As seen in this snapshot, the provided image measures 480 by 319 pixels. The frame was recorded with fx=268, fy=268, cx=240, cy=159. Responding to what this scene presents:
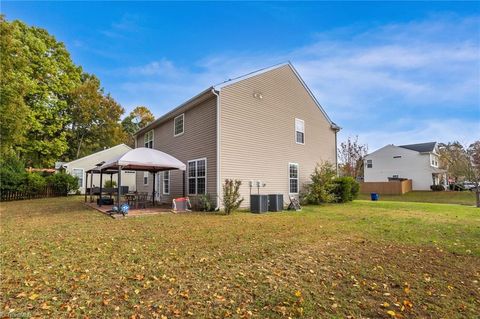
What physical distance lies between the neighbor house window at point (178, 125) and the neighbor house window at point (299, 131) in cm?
665

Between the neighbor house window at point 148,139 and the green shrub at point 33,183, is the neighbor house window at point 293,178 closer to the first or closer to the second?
the neighbor house window at point 148,139

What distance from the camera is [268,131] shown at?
567 inches

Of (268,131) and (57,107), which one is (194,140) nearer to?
(268,131)

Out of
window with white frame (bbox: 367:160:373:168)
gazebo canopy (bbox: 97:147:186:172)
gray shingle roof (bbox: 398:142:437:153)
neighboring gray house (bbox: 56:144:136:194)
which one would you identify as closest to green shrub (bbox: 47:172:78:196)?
neighboring gray house (bbox: 56:144:136:194)

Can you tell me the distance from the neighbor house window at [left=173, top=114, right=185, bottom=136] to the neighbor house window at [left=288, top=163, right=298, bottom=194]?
6535mm

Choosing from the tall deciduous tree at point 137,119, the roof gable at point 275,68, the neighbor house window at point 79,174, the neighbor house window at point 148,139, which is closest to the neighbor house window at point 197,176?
the roof gable at point 275,68

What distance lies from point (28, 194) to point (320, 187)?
2143cm

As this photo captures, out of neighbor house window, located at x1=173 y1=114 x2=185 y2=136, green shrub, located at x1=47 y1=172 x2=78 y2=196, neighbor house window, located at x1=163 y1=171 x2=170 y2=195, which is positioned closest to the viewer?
neighbor house window, located at x1=173 y1=114 x2=185 y2=136

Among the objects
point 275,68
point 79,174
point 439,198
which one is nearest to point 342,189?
point 275,68

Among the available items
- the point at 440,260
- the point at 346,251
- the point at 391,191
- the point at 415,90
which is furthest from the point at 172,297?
the point at 391,191

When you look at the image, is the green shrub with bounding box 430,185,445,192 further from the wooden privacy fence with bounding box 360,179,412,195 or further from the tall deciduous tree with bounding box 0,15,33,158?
the tall deciduous tree with bounding box 0,15,33,158

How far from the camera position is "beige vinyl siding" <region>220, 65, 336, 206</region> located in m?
12.7

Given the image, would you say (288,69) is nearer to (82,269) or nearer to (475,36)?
(475,36)

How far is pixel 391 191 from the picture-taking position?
103ft
